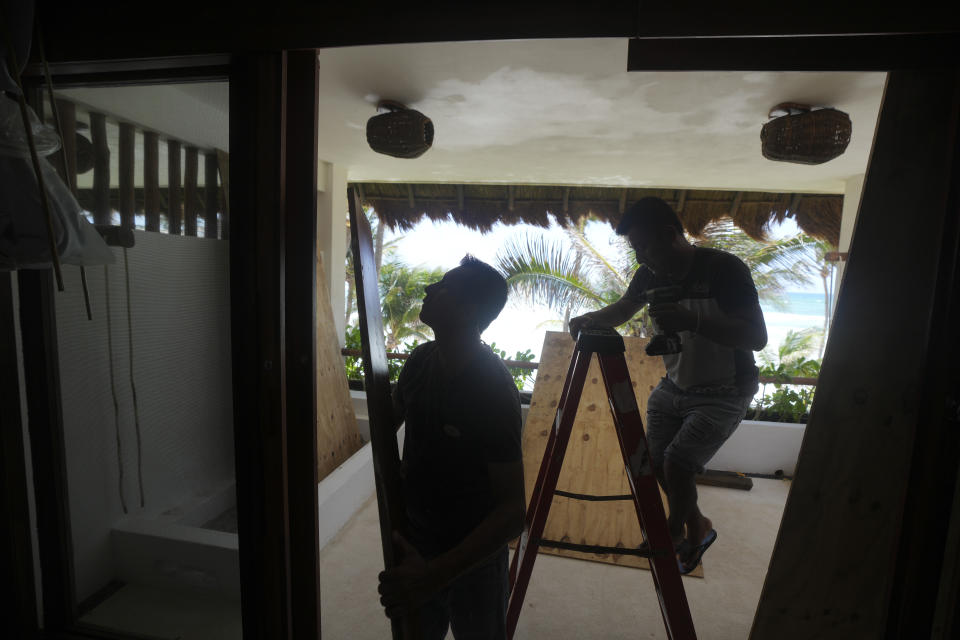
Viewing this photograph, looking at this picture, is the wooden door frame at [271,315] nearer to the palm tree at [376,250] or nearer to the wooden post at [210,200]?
the wooden post at [210,200]

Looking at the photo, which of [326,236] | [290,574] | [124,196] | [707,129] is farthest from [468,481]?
Answer: [326,236]

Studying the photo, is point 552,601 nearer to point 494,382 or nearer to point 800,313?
point 494,382

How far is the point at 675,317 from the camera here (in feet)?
5.05

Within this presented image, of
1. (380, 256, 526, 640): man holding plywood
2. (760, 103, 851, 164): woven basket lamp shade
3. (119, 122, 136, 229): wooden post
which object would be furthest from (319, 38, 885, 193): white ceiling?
(380, 256, 526, 640): man holding plywood

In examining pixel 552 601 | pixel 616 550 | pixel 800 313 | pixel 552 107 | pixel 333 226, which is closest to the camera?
pixel 616 550

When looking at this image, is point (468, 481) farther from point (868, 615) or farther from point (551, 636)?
point (551, 636)

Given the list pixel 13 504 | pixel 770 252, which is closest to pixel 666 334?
pixel 13 504

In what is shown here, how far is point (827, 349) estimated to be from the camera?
1246 mm

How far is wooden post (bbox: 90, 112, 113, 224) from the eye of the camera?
1379mm

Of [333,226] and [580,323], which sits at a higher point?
[333,226]

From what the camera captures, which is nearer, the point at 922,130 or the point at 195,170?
the point at 922,130

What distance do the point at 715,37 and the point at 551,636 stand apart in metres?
2.33

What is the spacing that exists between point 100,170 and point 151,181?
0.60ft

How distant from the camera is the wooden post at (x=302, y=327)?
1.22 meters
